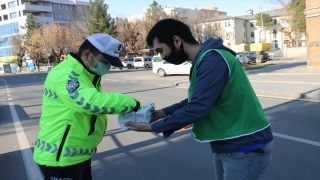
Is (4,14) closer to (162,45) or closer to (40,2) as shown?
(40,2)

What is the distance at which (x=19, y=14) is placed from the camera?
82.7m

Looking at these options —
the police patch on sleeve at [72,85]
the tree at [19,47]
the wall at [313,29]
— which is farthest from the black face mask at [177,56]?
the tree at [19,47]

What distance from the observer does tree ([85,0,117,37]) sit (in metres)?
50.6

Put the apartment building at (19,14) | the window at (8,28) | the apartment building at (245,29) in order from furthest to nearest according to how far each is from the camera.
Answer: the apartment building at (19,14), the window at (8,28), the apartment building at (245,29)

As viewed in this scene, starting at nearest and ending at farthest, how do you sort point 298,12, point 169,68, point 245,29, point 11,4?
point 169,68 → point 298,12 → point 245,29 → point 11,4

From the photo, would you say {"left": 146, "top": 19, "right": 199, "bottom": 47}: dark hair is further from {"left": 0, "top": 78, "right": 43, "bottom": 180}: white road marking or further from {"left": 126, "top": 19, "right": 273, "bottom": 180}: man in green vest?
{"left": 0, "top": 78, "right": 43, "bottom": 180}: white road marking

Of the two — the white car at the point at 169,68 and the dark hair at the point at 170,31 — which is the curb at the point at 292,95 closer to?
the dark hair at the point at 170,31

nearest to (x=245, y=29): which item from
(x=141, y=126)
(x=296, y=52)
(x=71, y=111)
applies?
(x=296, y=52)

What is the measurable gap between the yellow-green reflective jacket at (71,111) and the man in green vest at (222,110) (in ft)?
1.23

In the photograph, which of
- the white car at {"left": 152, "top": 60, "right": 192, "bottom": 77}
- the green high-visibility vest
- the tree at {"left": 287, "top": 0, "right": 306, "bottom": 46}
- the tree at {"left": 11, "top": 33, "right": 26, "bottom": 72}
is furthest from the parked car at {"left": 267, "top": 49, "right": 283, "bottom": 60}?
the tree at {"left": 11, "top": 33, "right": 26, "bottom": 72}

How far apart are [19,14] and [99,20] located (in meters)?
43.4

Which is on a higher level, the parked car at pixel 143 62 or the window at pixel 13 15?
the window at pixel 13 15

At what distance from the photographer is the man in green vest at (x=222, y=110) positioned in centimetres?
184

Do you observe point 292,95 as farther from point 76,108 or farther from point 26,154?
point 76,108
